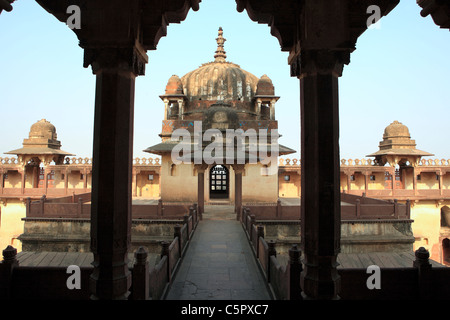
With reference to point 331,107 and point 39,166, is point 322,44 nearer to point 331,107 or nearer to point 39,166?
point 331,107

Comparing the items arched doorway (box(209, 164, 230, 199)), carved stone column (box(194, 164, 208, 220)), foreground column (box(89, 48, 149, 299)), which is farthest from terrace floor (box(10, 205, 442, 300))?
arched doorway (box(209, 164, 230, 199))

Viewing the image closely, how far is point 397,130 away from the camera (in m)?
28.7

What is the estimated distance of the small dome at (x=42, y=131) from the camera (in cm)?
2869

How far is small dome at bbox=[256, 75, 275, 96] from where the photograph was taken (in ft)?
77.3

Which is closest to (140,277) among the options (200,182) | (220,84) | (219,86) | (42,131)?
(200,182)

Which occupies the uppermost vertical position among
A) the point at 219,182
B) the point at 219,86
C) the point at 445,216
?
the point at 219,86

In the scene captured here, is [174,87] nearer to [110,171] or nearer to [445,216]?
[110,171]

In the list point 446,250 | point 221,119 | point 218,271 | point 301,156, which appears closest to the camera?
point 301,156

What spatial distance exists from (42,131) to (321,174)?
31.4 meters

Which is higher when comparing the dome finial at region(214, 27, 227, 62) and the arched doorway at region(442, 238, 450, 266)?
the dome finial at region(214, 27, 227, 62)

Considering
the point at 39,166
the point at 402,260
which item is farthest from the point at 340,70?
the point at 39,166

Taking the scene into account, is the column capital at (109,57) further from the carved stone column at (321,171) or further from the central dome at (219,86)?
the central dome at (219,86)

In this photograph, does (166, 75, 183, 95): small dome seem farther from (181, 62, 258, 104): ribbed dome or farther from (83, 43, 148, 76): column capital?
(83, 43, 148, 76): column capital

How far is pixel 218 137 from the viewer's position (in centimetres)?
1656
